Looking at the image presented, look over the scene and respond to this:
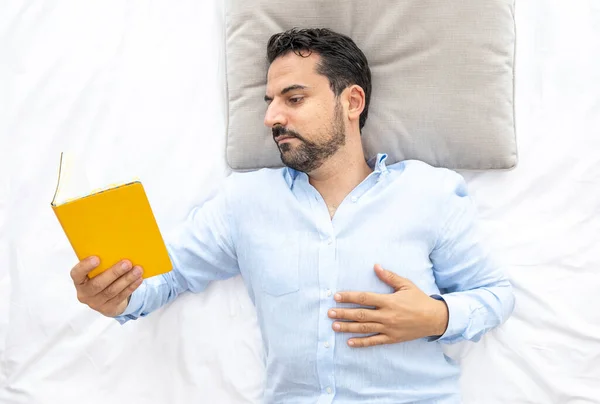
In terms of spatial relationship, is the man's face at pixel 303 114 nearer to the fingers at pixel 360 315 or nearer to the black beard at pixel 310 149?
the black beard at pixel 310 149

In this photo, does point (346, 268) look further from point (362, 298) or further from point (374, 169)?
point (374, 169)

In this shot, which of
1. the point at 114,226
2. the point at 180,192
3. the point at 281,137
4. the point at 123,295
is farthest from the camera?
the point at 180,192

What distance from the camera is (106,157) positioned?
1615 millimetres

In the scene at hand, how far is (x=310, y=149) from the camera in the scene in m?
1.40

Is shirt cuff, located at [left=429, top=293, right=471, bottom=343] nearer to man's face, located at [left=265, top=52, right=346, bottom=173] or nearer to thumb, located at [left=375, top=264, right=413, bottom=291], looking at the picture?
thumb, located at [left=375, top=264, right=413, bottom=291]

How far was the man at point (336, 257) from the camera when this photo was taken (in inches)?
52.6

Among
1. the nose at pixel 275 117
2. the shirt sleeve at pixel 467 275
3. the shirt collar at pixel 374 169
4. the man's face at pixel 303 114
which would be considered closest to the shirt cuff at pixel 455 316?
the shirt sleeve at pixel 467 275

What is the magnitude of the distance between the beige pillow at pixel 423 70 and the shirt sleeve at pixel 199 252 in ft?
0.67

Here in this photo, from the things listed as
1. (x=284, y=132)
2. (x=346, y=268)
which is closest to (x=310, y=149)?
(x=284, y=132)

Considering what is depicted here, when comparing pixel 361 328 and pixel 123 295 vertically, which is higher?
pixel 123 295

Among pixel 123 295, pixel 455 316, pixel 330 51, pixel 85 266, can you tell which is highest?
pixel 330 51

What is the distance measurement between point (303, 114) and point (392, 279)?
1.39 ft

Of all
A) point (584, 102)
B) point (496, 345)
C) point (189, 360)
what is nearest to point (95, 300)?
point (189, 360)

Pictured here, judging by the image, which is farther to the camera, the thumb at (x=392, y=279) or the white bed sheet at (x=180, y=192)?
the white bed sheet at (x=180, y=192)
